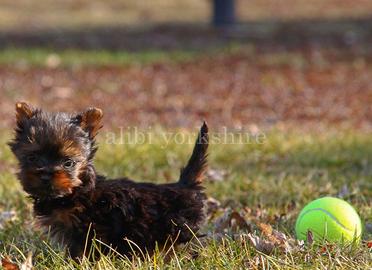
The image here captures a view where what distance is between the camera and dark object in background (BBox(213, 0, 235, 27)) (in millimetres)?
24453

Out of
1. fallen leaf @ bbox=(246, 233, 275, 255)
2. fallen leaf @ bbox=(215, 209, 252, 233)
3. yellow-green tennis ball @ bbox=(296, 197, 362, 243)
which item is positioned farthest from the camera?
fallen leaf @ bbox=(215, 209, 252, 233)

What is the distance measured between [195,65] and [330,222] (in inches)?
539

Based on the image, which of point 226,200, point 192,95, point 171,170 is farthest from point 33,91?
point 226,200

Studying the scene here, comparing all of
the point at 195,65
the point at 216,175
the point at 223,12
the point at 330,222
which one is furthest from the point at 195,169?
the point at 223,12

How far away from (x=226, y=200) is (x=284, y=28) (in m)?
17.8

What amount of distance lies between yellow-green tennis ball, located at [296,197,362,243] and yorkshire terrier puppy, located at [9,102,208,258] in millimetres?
727

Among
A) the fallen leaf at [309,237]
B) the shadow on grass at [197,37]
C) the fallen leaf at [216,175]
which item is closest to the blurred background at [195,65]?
the shadow on grass at [197,37]

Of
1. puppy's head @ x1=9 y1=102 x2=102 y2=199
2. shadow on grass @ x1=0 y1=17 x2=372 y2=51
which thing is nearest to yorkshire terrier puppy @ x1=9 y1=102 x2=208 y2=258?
puppy's head @ x1=9 y1=102 x2=102 y2=199

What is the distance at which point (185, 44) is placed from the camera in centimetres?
2183

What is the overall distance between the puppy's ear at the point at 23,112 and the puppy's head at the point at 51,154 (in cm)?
6

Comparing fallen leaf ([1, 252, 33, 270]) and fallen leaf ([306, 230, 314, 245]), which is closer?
fallen leaf ([1, 252, 33, 270])

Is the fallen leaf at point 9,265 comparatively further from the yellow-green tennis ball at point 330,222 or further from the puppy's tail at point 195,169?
the yellow-green tennis ball at point 330,222

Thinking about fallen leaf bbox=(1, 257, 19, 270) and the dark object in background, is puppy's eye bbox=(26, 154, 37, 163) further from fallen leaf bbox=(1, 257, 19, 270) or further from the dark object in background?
the dark object in background

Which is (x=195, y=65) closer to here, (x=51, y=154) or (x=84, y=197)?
(x=84, y=197)
